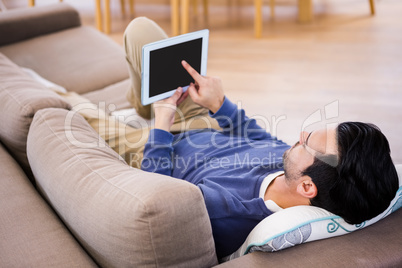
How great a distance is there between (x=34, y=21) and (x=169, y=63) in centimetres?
136

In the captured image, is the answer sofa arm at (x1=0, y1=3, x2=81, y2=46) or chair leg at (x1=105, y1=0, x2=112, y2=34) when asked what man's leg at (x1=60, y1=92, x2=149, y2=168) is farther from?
chair leg at (x1=105, y1=0, x2=112, y2=34)

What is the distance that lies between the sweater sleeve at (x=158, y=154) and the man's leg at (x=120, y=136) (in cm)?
16

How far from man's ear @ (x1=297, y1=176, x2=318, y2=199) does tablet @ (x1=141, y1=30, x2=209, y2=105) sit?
0.54m

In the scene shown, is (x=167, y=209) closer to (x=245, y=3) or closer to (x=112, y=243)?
(x=112, y=243)

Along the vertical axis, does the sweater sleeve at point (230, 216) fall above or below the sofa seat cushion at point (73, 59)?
below

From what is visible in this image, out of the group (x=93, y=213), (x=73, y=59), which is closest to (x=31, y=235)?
(x=93, y=213)

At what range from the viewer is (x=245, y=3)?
4.66m

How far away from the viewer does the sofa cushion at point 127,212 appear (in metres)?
0.88

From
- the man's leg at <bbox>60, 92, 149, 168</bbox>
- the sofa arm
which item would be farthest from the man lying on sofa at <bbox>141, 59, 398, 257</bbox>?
the sofa arm

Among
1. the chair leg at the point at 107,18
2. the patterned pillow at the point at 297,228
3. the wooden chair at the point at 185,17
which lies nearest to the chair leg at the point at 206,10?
the wooden chair at the point at 185,17

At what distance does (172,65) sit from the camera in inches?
60.0

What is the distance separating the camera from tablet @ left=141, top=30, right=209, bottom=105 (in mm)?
1484

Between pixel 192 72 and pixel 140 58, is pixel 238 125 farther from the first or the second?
pixel 140 58

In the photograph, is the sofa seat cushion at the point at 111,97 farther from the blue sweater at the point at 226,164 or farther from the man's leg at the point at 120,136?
the blue sweater at the point at 226,164
